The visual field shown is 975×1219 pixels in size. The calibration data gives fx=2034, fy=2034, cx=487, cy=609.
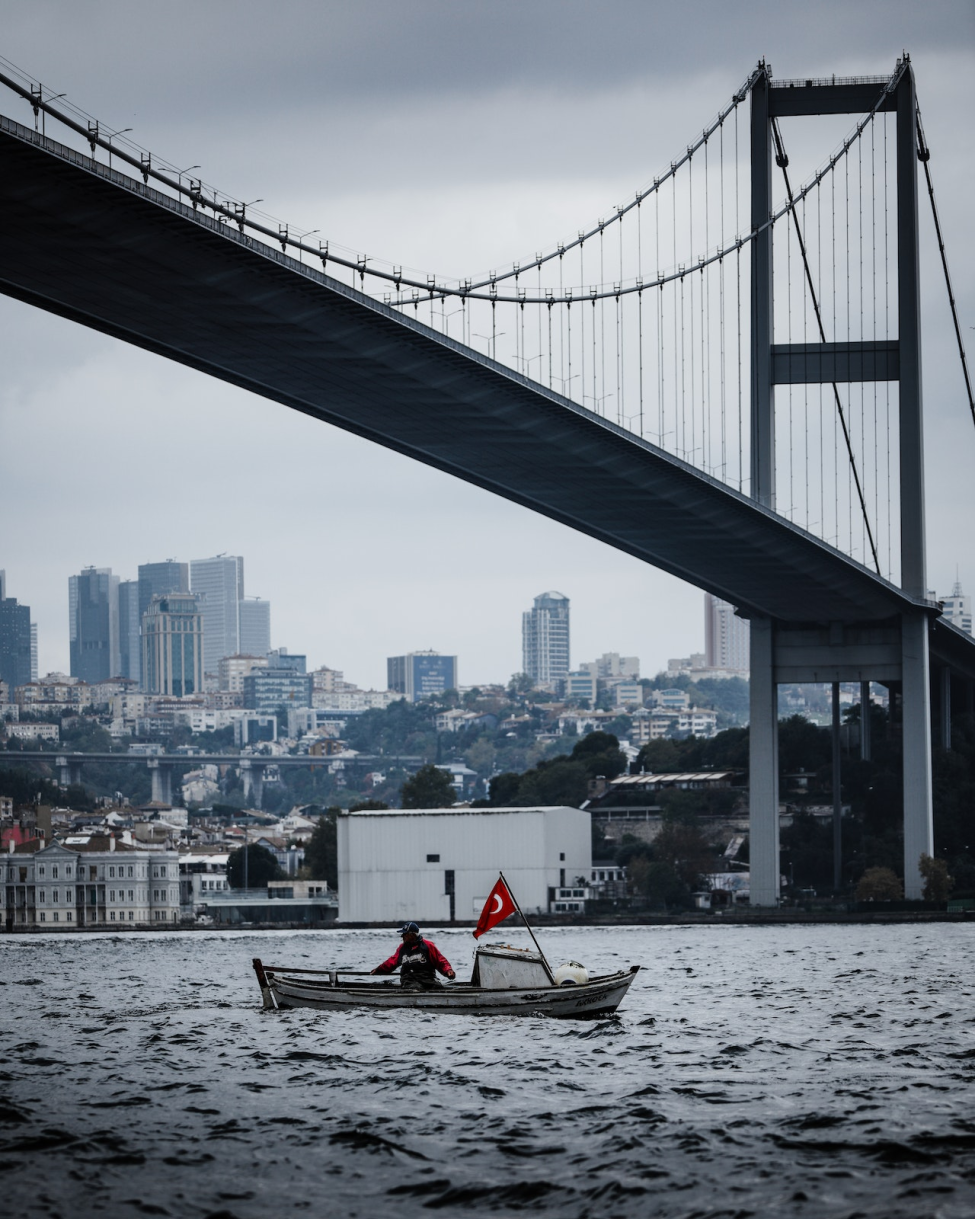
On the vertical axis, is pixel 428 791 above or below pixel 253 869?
above

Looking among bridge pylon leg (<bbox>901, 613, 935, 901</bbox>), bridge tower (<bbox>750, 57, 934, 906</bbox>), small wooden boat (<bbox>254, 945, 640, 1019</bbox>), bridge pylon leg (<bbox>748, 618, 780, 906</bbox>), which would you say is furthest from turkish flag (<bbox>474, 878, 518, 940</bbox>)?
bridge pylon leg (<bbox>748, 618, 780, 906</bbox>)

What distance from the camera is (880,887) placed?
73188mm

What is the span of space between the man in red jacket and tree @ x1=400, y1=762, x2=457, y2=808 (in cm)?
8927

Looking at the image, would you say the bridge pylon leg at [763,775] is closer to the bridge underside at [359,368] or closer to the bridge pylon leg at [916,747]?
the bridge underside at [359,368]

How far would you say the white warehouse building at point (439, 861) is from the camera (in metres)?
79.8


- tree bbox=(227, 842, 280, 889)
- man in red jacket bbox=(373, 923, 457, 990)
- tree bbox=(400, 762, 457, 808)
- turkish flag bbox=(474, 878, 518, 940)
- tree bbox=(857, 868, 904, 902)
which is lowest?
tree bbox=(227, 842, 280, 889)

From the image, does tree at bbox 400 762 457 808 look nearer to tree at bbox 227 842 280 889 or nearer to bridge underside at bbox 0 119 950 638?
tree at bbox 227 842 280 889

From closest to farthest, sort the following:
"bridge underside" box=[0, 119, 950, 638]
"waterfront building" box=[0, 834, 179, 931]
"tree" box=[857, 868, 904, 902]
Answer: "bridge underside" box=[0, 119, 950, 638] < "tree" box=[857, 868, 904, 902] < "waterfront building" box=[0, 834, 179, 931]

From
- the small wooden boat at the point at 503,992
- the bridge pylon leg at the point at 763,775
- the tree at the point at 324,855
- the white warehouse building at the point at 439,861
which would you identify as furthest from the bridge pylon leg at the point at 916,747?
the small wooden boat at the point at 503,992

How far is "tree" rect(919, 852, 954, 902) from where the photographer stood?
6906 centimetres

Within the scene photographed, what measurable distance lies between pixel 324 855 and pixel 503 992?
84.2 metres

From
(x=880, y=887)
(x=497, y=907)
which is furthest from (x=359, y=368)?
(x=880, y=887)

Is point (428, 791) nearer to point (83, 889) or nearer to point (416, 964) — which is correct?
point (83, 889)

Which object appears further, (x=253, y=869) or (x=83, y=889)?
(x=253, y=869)
